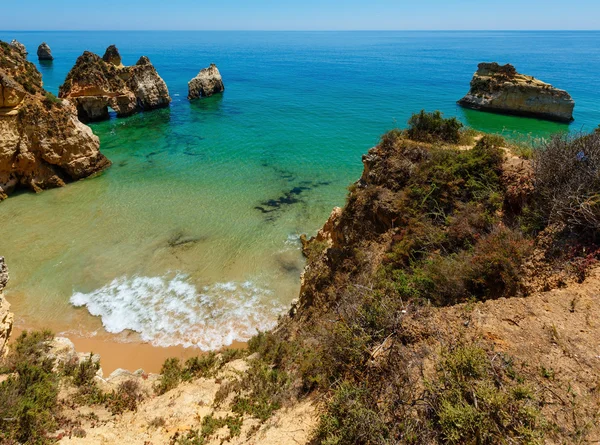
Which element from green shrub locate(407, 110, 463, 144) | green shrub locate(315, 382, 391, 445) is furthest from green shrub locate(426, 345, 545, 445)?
green shrub locate(407, 110, 463, 144)

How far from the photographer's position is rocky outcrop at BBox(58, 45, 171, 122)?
37.4 metres

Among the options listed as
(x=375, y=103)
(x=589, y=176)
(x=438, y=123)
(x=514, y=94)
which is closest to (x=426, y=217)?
(x=589, y=176)

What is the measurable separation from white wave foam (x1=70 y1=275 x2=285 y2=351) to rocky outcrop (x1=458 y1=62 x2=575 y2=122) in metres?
45.9

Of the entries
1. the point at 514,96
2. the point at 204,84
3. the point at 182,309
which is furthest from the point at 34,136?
the point at 514,96

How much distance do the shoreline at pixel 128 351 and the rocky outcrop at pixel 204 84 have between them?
4468 cm

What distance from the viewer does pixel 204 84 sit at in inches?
1975

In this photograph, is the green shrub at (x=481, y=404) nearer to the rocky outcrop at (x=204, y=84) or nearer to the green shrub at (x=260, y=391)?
the green shrub at (x=260, y=391)

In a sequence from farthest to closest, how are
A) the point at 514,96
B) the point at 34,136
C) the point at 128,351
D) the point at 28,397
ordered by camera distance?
the point at 514,96, the point at 34,136, the point at 128,351, the point at 28,397

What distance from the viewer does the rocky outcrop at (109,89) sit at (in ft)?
123

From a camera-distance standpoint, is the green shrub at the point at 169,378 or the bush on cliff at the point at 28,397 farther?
the green shrub at the point at 169,378

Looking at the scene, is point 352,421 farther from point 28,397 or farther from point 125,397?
point 28,397

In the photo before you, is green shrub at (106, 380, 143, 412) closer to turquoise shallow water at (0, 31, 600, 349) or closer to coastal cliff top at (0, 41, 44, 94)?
turquoise shallow water at (0, 31, 600, 349)

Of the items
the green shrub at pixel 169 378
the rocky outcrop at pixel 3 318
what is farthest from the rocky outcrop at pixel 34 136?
the green shrub at pixel 169 378

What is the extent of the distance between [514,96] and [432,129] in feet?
140
